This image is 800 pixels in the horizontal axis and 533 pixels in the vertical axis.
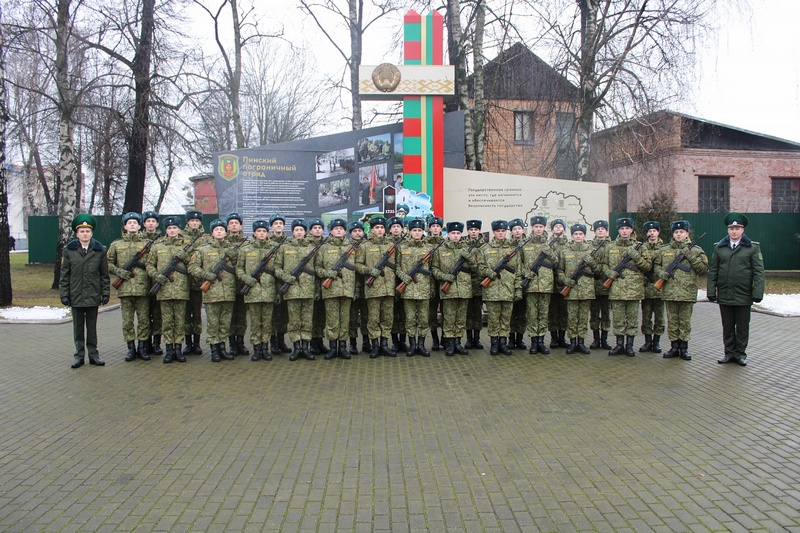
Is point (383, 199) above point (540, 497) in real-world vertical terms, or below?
above

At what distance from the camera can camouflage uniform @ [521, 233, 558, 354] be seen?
25.5 feet

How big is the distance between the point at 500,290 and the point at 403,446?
3737 millimetres

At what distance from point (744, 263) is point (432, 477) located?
5.72 meters

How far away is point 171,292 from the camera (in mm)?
7453

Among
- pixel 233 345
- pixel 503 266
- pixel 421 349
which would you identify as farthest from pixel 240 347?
pixel 503 266

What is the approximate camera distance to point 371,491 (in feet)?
12.0

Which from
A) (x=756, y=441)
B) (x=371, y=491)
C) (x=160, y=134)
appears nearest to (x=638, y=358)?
(x=756, y=441)

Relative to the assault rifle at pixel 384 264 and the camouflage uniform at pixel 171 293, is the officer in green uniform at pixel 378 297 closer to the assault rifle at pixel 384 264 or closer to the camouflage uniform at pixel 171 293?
the assault rifle at pixel 384 264

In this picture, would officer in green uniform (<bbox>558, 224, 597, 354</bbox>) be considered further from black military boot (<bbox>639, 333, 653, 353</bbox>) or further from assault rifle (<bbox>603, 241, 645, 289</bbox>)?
black military boot (<bbox>639, 333, 653, 353</bbox>)

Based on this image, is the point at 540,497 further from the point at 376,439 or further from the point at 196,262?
the point at 196,262

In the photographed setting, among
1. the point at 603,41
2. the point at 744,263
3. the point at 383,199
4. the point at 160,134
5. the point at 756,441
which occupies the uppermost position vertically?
the point at 603,41

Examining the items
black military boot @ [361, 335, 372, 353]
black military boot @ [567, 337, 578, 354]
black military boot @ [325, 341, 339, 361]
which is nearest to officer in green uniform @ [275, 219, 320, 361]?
black military boot @ [325, 341, 339, 361]

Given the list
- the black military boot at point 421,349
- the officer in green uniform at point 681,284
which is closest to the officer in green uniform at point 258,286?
the black military boot at point 421,349

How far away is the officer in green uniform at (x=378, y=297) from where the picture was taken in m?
7.63
